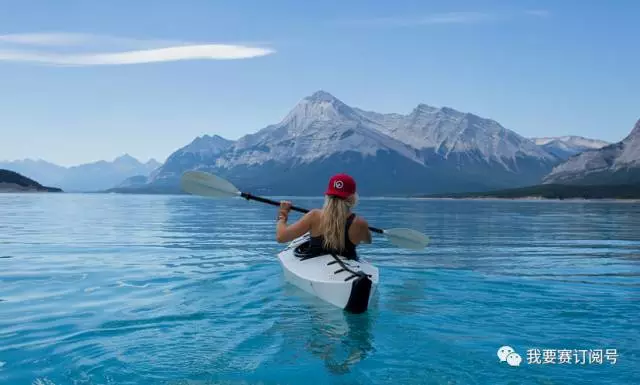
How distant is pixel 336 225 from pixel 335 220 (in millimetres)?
130

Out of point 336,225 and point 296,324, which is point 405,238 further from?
point 296,324

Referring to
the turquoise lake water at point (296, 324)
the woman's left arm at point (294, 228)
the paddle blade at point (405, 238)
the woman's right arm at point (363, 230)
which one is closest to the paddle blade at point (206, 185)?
the turquoise lake water at point (296, 324)

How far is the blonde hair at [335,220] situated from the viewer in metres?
10.9

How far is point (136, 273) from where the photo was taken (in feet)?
54.4

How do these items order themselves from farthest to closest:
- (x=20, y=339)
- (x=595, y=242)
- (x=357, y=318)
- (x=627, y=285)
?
(x=595, y=242) → (x=627, y=285) → (x=357, y=318) → (x=20, y=339)

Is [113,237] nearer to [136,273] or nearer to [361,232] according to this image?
[136,273]

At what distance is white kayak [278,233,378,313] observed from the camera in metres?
10.3

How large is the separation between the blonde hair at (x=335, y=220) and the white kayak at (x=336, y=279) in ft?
1.01

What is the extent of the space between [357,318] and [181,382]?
4.01 meters

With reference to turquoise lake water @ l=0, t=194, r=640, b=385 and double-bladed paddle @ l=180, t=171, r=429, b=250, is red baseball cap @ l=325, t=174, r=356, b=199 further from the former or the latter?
double-bladed paddle @ l=180, t=171, r=429, b=250

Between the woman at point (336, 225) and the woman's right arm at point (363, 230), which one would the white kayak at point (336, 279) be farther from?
the woman's right arm at point (363, 230)

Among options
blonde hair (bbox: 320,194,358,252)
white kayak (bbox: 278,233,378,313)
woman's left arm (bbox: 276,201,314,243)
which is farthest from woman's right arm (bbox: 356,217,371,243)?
woman's left arm (bbox: 276,201,314,243)

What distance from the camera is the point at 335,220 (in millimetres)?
11109

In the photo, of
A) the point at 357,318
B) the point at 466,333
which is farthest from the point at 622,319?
the point at 357,318
